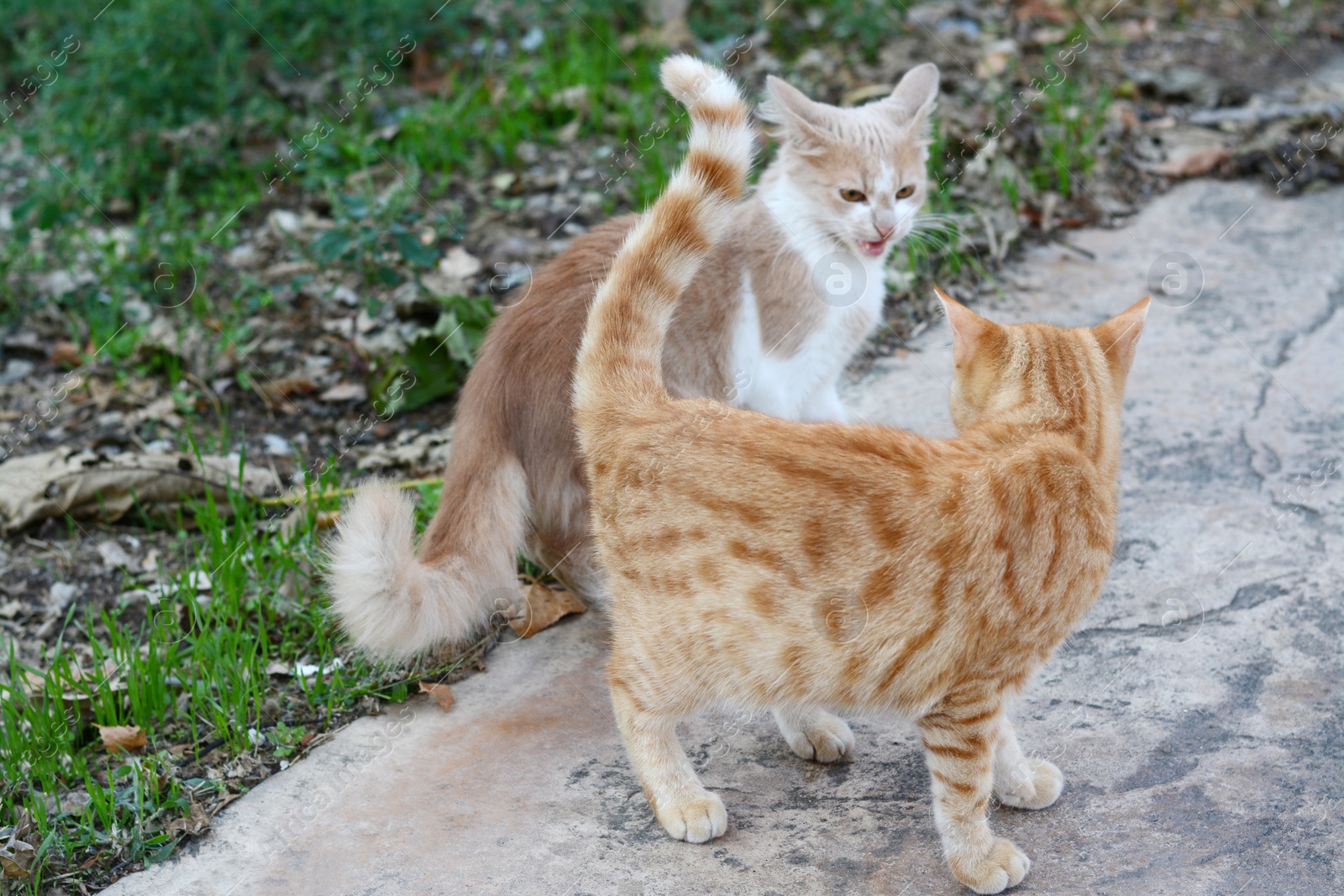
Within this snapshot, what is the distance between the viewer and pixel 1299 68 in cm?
642

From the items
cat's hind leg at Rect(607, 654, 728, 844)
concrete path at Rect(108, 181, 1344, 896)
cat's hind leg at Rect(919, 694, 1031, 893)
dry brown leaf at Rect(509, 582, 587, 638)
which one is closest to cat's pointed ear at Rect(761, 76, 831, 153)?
concrete path at Rect(108, 181, 1344, 896)

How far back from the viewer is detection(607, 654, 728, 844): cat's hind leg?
8.32 ft

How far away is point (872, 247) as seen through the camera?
3818 mm

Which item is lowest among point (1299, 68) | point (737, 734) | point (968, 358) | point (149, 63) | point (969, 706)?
point (1299, 68)

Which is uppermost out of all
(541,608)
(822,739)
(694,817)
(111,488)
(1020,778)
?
(111,488)

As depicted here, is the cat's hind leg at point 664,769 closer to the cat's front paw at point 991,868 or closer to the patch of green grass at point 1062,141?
the cat's front paw at point 991,868

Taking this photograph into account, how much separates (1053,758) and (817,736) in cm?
54

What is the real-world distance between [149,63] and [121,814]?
165 inches

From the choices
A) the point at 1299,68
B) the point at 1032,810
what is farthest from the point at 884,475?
the point at 1299,68

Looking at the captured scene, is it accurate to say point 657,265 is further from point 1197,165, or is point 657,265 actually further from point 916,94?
point 1197,165

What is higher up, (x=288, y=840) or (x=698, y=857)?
(x=288, y=840)

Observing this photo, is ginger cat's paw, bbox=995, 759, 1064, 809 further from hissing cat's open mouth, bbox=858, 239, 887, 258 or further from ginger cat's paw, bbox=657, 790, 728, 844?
hissing cat's open mouth, bbox=858, 239, 887, 258

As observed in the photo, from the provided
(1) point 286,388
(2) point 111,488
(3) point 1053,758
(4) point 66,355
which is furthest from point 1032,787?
(4) point 66,355

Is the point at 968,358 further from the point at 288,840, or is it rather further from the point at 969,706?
the point at 288,840
